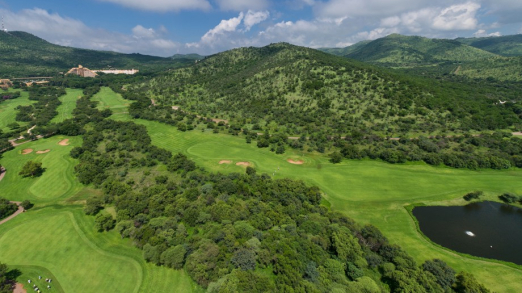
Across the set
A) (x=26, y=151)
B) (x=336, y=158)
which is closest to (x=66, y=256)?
(x=26, y=151)

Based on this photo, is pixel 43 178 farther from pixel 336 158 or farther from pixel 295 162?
pixel 336 158

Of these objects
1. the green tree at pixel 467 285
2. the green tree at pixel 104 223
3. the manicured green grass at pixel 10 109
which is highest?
the green tree at pixel 467 285

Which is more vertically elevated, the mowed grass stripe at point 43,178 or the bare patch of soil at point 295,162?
the bare patch of soil at point 295,162

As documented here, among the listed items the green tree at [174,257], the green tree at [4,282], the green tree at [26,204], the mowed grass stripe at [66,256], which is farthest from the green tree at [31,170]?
the green tree at [174,257]

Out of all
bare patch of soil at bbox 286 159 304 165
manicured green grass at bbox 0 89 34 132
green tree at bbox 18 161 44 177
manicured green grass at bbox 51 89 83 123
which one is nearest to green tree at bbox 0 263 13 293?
green tree at bbox 18 161 44 177

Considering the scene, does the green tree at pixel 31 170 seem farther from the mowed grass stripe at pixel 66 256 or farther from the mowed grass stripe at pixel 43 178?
the mowed grass stripe at pixel 66 256

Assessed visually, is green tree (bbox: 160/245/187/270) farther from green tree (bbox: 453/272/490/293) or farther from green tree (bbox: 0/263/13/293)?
green tree (bbox: 453/272/490/293)
